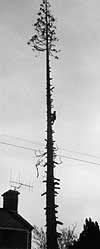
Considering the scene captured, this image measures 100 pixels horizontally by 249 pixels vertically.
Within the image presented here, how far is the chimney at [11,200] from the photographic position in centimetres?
4084

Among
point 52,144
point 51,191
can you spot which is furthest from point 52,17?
point 51,191

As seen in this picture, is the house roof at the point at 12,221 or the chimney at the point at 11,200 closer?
the house roof at the point at 12,221

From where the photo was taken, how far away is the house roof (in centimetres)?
3648

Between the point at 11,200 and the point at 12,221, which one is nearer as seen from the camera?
the point at 12,221

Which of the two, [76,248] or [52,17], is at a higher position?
[52,17]

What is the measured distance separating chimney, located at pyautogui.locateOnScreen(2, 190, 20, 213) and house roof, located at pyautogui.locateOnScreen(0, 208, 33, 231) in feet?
2.28

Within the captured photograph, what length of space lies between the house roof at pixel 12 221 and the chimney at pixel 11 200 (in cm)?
70

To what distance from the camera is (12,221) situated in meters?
37.9

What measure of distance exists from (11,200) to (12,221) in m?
3.51

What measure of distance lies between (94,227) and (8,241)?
21.6 m

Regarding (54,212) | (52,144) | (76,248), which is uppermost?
(52,144)

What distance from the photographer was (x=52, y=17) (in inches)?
743

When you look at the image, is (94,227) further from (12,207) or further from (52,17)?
(12,207)

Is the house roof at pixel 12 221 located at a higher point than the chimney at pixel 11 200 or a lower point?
lower
